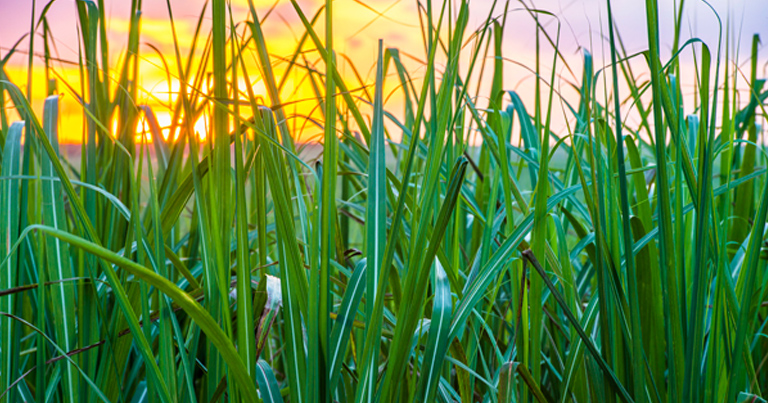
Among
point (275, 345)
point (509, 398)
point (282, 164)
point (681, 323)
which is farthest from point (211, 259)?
point (275, 345)

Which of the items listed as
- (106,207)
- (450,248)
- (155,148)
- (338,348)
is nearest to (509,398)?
(338,348)

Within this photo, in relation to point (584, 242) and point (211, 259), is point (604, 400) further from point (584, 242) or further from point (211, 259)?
point (211, 259)

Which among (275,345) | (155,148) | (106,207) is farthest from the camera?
(275,345)

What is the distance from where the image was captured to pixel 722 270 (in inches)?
11.9

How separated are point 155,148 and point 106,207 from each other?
17 cm

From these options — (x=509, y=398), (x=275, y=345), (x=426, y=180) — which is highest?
(x=426, y=180)

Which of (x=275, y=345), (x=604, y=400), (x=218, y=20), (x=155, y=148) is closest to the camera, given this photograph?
(x=218, y=20)

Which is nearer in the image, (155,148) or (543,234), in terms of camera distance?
(543,234)

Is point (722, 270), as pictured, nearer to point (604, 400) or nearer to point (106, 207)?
point (604, 400)

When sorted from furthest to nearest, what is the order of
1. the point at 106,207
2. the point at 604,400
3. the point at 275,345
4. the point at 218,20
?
the point at 275,345 → the point at 106,207 → the point at 604,400 → the point at 218,20

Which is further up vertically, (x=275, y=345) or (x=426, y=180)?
(x=426, y=180)

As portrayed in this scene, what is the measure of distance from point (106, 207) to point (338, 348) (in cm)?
29

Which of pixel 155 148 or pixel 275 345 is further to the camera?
pixel 275 345

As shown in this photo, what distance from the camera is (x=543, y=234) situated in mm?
333
